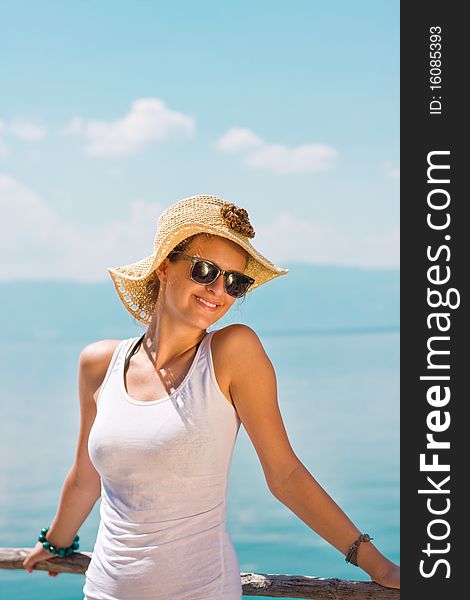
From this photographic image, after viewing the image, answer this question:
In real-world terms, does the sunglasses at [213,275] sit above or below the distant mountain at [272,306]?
below

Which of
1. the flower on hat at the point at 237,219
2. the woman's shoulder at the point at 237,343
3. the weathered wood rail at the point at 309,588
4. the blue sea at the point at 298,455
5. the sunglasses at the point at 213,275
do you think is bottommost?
the weathered wood rail at the point at 309,588

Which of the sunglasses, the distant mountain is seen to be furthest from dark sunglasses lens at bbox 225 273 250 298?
the distant mountain

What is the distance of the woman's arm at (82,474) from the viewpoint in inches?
103

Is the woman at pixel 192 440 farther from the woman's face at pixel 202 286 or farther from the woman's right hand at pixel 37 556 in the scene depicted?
the woman's right hand at pixel 37 556

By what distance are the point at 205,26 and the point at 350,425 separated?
1885cm

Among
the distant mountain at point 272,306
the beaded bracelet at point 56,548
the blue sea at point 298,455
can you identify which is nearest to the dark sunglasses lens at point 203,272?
the beaded bracelet at point 56,548

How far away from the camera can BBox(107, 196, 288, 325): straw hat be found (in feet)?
7.98

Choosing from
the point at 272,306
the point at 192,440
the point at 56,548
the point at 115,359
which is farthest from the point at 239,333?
the point at 272,306

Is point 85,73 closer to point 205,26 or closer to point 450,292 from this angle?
point 205,26

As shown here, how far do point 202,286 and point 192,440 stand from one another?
41 cm

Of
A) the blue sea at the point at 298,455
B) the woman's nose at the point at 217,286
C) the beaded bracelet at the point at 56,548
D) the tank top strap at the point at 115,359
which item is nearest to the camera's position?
the woman's nose at the point at 217,286

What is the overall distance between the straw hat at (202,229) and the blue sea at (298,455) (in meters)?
8.10

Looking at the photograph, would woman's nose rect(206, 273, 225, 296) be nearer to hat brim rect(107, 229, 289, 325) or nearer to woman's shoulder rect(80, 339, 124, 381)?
hat brim rect(107, 229, 289, 325)

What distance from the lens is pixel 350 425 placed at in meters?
15.6
